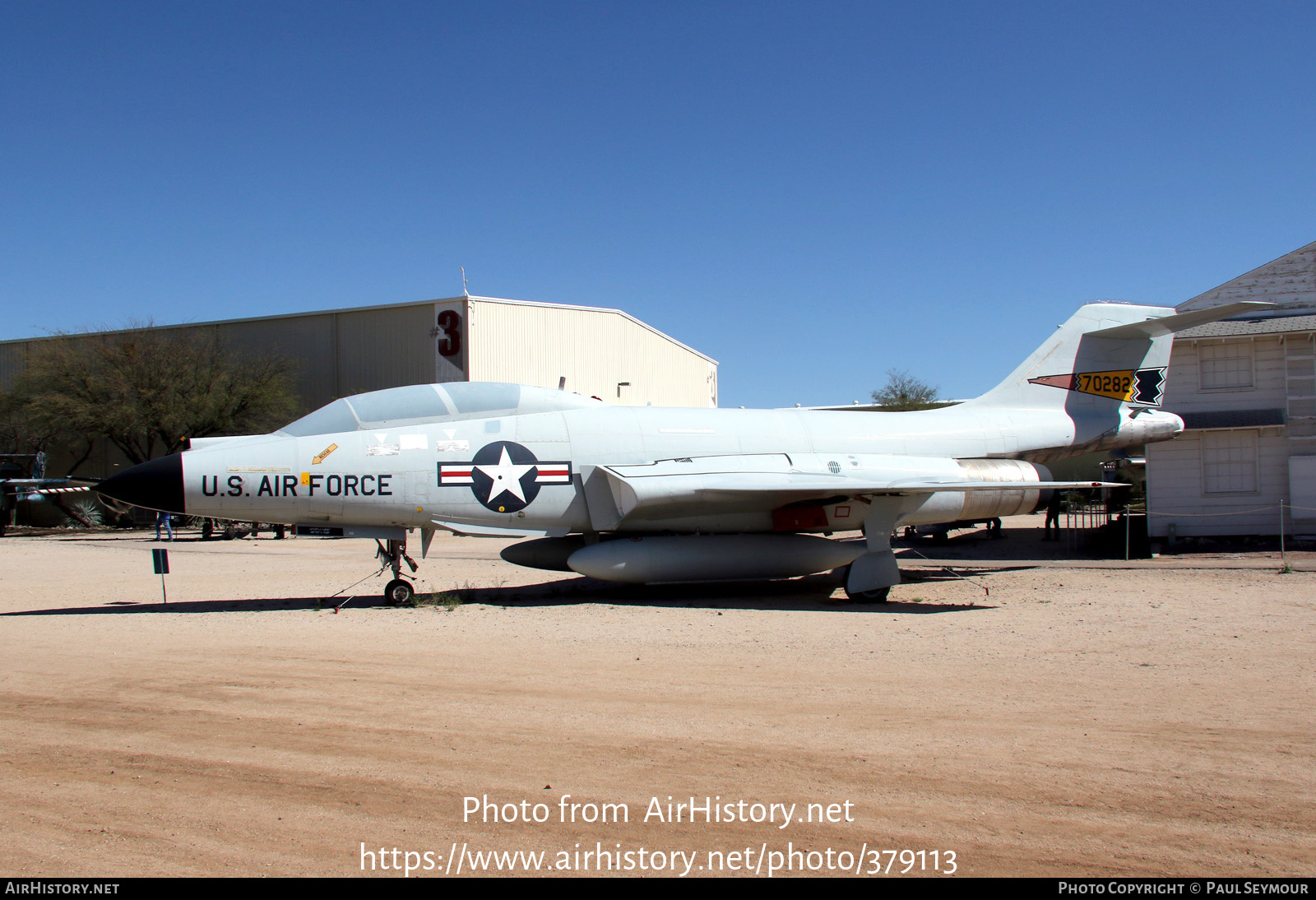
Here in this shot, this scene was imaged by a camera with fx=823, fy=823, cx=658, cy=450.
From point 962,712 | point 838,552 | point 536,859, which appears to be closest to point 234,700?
point 536,859

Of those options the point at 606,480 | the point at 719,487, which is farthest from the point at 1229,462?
the point at 606,480

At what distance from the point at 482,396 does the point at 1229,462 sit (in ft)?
51.8

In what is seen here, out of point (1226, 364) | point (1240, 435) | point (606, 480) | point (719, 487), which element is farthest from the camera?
point (1226, 364)

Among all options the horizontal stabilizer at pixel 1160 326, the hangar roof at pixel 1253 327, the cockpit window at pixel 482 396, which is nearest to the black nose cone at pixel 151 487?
the cockpit window at pixel 482 396

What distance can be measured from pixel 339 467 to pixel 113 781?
6.41 metres

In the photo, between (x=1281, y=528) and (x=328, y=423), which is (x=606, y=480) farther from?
(x=1281, y=528)

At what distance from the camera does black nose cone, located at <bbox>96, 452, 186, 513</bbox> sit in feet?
33.2

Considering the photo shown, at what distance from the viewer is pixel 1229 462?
17531 millimetres

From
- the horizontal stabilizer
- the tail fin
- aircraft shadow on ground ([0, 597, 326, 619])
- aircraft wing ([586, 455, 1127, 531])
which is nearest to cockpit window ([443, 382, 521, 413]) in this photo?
aircraft wing ([586, 455, 1127, 531])

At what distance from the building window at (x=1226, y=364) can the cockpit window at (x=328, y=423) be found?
1723 centimetres

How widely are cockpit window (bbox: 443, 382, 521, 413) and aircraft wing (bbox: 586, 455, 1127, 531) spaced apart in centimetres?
161

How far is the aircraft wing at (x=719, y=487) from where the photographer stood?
1111 centimetres

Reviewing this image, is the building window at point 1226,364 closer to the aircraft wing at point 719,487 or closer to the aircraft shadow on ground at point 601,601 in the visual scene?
the aircraft wing at point 719,487

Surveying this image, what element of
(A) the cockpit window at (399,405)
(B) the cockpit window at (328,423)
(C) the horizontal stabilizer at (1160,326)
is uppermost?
(C) the horizontal stabilizer at (1160,326)
